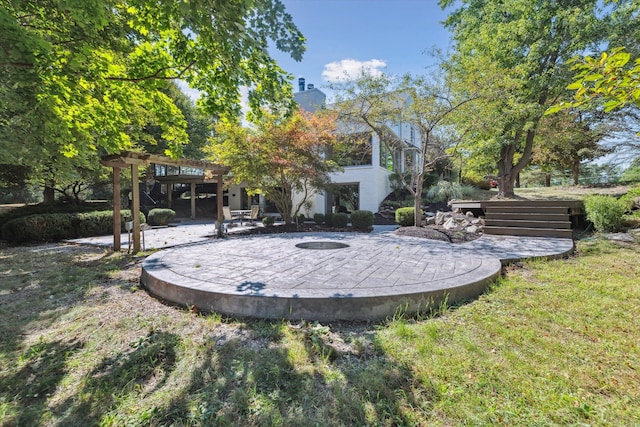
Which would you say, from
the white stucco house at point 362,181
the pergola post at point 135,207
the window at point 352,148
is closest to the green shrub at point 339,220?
the white stucco house at point 362,181

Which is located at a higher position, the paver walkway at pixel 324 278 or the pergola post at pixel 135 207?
the pergola post at pixel 135 207

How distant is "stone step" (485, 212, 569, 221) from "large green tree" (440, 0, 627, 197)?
8.23 ft

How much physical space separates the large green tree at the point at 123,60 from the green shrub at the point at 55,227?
347 cm

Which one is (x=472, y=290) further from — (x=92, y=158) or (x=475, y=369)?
(x=92, y=158)

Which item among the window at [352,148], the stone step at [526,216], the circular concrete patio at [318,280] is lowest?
the circular concrete patio at [318,280]

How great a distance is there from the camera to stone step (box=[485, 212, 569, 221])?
7365 millimetres

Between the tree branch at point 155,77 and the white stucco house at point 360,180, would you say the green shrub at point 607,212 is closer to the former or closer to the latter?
the white stucco house at point 360,180

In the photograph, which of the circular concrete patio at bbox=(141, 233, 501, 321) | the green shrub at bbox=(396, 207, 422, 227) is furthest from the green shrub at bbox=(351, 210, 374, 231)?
the circular concrete patio at bbox=(141, 233, 501, 321)

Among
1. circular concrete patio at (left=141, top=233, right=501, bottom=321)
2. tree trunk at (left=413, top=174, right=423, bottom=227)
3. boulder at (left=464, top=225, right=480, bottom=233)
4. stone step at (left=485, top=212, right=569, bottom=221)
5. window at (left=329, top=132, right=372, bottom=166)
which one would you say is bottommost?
circular concrete patio at (left=141, top=233, right=501, bottom=321)

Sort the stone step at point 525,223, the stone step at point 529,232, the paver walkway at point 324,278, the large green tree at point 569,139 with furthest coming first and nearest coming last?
the large green tree at point 569,139 < the stone step at point 525,223 < the stone step at point 529,232 < the paver walkway at point 324,278

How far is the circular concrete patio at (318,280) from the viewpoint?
287 centimetres

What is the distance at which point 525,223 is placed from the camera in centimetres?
757

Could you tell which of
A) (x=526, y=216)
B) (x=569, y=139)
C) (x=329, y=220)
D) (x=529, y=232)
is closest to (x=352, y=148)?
(x=329, y=220)

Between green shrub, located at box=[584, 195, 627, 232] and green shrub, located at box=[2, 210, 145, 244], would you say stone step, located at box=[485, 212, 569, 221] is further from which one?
green shrub, located at box=[2, 210, 145, 244]
